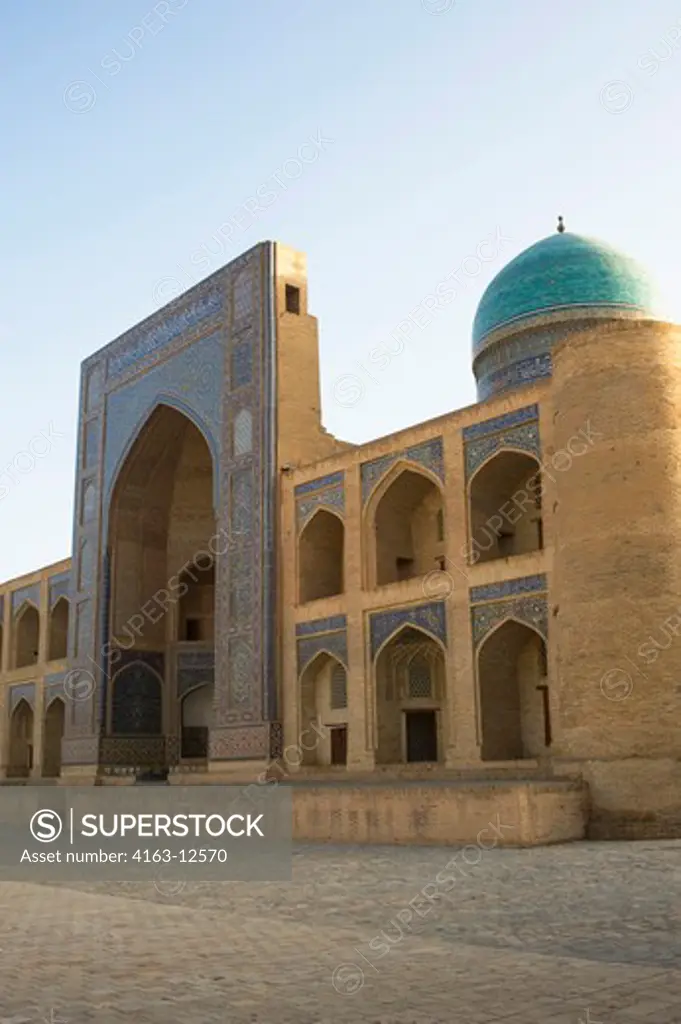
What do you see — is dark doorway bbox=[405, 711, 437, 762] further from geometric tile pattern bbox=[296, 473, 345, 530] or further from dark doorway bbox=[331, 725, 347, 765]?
A: geometric tile pattern bbox=[296, 473, 345, 530]

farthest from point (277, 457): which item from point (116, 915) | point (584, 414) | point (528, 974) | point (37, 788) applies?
point (528, 974)

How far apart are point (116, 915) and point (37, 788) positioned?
1343cm

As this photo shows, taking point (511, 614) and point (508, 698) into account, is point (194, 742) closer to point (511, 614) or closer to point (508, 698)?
point (508, 698)

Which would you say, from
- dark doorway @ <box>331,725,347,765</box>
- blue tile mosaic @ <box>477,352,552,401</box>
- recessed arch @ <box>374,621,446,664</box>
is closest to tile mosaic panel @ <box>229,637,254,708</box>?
dark doorway @ <box>331,725,347,765</box>

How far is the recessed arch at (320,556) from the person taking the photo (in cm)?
1636

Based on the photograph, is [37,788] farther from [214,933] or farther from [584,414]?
[214,933]

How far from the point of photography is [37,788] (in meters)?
18.9

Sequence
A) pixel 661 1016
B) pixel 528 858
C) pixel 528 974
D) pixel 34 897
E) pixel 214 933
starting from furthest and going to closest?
pixel 528 858
pixel 34 897
pixel 214 933
pixel 528 974
pixel 661 1016

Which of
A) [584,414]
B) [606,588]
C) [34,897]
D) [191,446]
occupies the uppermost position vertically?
[191,446]

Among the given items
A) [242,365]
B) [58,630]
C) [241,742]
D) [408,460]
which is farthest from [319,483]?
[58,630]

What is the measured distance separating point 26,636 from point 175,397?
931cm

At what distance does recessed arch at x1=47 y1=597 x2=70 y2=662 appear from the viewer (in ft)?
77.7

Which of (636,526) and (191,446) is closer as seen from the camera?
(636,526)

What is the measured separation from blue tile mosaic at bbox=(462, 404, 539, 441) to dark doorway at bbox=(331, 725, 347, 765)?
4963mm
